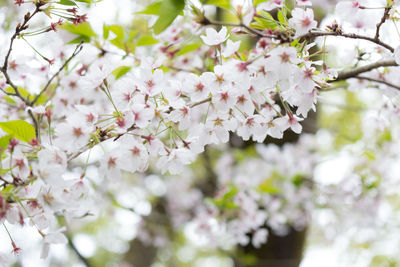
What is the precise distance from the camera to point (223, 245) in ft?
11.4

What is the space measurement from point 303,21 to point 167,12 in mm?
394

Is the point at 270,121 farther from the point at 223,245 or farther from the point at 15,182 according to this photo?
the point at 223,245

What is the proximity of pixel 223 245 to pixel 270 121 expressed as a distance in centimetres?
235

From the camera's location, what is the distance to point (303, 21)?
43.3 inches

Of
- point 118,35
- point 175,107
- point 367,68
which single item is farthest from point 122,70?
point 367,68

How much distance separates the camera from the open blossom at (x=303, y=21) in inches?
42.9

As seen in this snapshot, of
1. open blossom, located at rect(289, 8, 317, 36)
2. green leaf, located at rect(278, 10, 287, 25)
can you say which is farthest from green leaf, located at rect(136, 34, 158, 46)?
open blossom, located at rect(289, 8, 317, 36)

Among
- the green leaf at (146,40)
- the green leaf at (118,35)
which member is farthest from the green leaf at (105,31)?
the green leaf at (146,40)

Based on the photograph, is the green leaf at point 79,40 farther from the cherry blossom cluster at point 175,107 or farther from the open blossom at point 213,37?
the open blossom at point 213,37

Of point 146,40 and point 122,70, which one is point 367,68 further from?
point 122,70

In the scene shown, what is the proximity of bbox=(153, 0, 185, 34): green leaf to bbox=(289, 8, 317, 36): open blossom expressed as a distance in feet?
1.11

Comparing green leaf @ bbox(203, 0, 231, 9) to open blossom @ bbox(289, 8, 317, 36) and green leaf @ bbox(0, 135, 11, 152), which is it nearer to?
open blossom @ bbox(289, 8, 317, 36)

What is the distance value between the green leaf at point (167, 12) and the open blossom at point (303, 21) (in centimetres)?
34

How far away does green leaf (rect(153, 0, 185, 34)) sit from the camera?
1021mm
